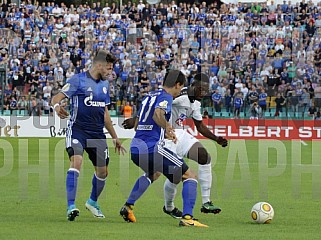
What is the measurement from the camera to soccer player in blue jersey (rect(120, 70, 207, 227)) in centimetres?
977

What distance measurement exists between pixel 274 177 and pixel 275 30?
19.4 metres

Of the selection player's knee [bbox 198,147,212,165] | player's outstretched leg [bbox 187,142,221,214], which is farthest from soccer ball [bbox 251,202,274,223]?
player's knee [bbox 198,147,212,165]

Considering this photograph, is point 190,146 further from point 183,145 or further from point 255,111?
point 255,111

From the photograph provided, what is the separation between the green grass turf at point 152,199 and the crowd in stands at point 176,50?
8056 millimetres

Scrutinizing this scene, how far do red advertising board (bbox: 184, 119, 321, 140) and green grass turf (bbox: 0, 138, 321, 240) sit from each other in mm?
6750

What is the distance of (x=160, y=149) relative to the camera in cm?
1003

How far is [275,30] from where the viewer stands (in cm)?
3597

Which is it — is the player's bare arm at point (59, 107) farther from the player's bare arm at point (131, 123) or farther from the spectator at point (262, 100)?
the spectator at point (262, 100)

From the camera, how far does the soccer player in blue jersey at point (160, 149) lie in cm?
977

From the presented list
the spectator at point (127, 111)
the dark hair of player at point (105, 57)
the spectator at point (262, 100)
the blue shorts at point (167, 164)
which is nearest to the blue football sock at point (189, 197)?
→ the blue shorts at point (167, 164)

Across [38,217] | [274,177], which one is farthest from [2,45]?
[38,217]

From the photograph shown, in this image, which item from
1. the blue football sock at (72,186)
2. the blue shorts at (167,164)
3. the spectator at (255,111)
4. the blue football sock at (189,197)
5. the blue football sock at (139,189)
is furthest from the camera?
the spectator at (255,111)

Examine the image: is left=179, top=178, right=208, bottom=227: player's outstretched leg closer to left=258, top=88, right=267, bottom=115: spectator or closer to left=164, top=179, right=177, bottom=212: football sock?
left=164, top=179, right=177, bottom=212: football sock

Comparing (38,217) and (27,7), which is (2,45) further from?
(38,217)
